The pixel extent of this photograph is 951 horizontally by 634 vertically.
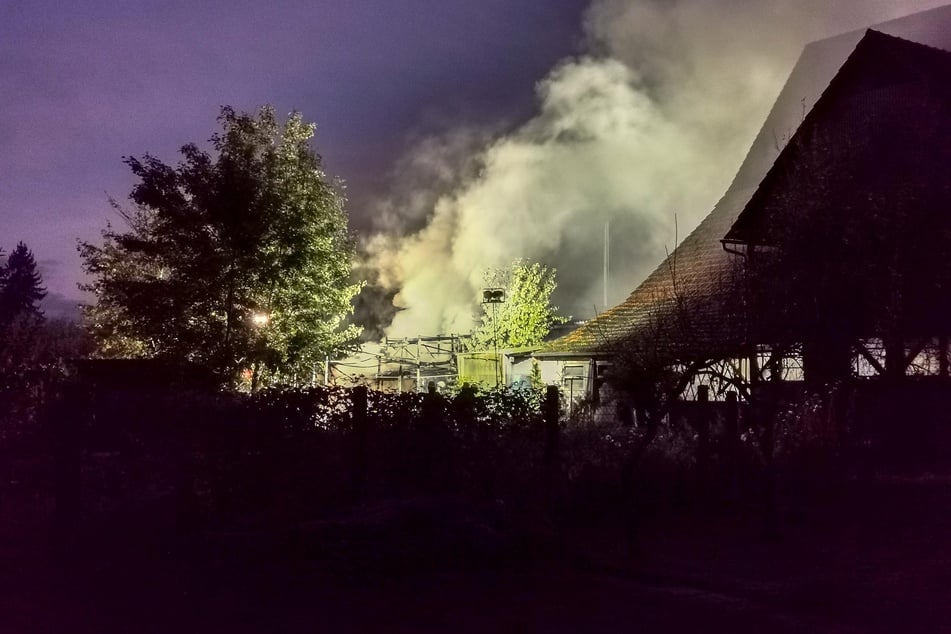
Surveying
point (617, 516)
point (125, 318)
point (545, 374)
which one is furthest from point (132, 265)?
point (617, 516)

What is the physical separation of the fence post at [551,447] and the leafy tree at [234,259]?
1080cm

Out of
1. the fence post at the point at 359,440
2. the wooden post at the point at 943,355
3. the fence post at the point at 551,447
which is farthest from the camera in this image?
the wooden post at the point at 943,355

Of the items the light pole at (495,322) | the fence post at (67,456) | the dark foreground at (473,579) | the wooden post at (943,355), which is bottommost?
the dark foreground at (473,579)

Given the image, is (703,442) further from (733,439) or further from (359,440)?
(359,440)

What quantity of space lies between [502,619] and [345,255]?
17.1 meters

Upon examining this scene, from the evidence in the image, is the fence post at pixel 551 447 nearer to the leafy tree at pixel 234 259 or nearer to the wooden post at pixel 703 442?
the wooden post at pixel 703 442

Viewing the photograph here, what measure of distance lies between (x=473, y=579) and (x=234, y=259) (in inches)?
515

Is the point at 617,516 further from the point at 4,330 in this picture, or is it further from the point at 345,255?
the point at 345,255

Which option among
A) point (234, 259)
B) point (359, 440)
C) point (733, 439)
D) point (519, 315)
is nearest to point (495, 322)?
point (519, 315)

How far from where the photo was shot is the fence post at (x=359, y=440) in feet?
31.5

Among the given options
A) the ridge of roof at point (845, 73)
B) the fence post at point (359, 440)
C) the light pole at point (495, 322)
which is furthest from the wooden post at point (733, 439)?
the light pole at point (495, 322)

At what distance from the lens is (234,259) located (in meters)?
19.1

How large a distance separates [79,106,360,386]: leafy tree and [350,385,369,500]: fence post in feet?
32.9

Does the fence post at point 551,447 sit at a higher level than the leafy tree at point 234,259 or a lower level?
lower
